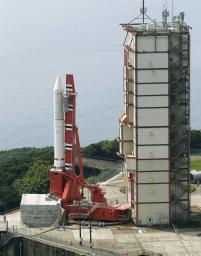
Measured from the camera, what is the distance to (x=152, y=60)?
2045 inches

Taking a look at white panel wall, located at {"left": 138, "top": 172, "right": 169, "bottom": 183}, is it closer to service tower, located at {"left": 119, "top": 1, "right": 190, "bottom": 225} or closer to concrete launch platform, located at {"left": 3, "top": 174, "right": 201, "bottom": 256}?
service tower, located at {"left": 119, "top": 1, "right": 190, "bottom": 225}

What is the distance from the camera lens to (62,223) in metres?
53.5

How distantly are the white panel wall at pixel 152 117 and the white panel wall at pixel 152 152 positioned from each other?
5.16ft

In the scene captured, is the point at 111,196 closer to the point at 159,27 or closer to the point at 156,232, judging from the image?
the point at 156,232

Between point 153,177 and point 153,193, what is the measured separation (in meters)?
1.07

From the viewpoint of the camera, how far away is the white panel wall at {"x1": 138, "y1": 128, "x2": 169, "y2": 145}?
172 feet

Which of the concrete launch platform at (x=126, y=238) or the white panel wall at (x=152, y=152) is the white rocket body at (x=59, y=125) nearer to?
the concrete launch platform at (x=126, y=238)

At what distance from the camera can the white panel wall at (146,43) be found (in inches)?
2039

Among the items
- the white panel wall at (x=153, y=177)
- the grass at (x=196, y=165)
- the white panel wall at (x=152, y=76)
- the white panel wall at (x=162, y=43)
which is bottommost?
the grass at (x=196, y=165)

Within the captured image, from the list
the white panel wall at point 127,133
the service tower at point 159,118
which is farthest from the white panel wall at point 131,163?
the white panel wall at point 127,133

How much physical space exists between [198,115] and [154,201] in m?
90.1

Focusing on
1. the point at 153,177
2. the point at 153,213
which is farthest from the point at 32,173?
the point at 153,177

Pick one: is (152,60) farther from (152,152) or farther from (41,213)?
(41,213)

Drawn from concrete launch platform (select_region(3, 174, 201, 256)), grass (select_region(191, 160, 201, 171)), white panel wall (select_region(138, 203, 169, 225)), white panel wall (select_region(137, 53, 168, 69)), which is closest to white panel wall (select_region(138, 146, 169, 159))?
white panel wall (select_region(138, 203, 169, 225))
